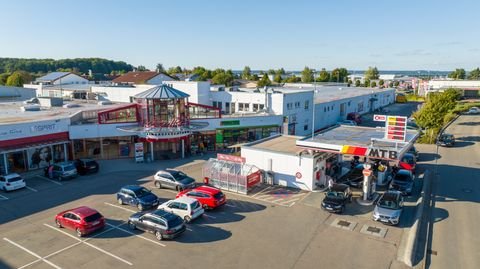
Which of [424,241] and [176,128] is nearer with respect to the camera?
[424,241]

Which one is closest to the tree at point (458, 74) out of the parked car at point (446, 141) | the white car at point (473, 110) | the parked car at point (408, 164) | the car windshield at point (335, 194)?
the white car at point (473, 110)

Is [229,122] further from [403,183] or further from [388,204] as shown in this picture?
[388,204]

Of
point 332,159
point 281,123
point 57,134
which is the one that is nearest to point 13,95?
point 57,134

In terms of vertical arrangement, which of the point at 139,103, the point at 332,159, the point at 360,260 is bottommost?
the point at 360,260

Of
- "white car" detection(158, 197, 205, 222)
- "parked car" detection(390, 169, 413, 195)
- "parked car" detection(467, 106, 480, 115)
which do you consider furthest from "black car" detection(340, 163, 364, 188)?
"parked car" detection(467, 106, 480, 115)

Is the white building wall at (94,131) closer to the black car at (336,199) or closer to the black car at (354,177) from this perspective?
the black car at (354,177)

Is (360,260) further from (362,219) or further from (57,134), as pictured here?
(57,134)

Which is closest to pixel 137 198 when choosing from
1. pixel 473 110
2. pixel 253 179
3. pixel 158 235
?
pixel 158 235
